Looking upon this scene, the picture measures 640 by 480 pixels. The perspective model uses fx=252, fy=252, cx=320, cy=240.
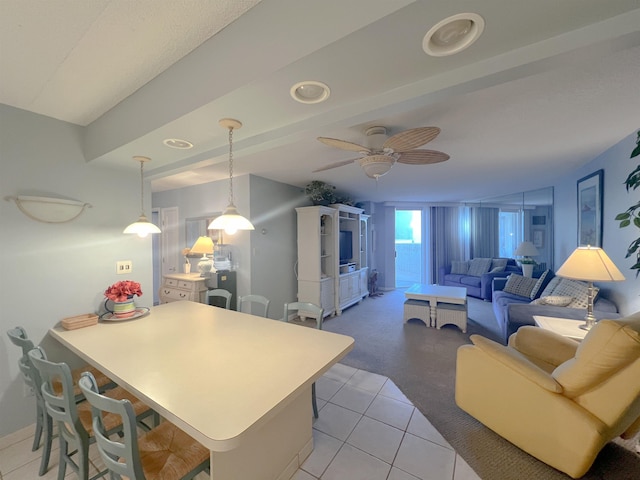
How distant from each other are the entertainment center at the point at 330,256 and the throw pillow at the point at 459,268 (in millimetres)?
2698

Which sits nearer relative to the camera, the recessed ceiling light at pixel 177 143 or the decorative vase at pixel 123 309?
the recessed ceiling light at pixel 177 143

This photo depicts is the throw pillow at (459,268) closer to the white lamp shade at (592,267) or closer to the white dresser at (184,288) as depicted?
the white lamp shade at (592,267)

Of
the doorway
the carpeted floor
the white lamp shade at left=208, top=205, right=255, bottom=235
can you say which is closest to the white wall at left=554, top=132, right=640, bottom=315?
Result: the carpeted floor

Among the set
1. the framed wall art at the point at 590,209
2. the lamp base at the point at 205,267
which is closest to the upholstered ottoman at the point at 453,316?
the framed wall art at the point at 590,209

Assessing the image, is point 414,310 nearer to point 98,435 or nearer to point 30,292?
point 98,435

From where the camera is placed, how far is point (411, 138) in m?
1.78

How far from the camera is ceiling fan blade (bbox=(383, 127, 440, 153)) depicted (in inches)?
65.7

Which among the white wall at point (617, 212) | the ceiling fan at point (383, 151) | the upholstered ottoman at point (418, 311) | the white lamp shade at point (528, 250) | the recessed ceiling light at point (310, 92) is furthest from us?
the white lamp shade at point (528, 250)

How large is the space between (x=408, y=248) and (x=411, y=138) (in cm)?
621

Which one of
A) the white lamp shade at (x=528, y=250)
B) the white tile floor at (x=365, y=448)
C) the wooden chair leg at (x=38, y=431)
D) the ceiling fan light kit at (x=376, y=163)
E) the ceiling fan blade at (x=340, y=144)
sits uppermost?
the ceiling fan blade at (x=340, y=144)

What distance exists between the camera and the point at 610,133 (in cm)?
242

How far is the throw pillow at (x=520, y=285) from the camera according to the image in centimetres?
407

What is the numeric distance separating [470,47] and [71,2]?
163cm

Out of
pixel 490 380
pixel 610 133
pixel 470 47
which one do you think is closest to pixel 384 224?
pixel 610 133
